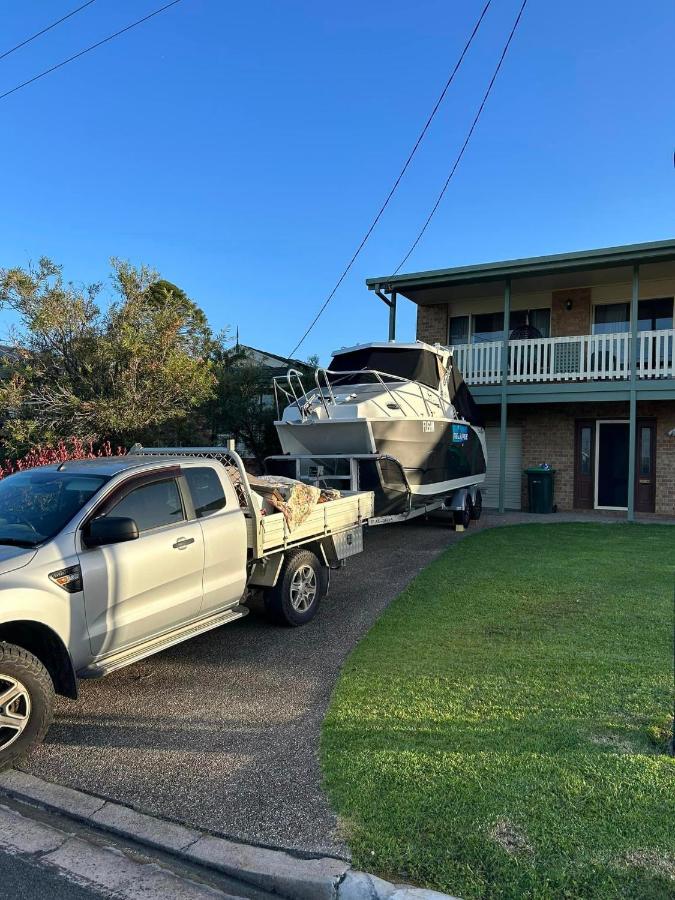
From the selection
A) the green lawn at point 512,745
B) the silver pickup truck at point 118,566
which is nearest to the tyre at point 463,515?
the green lawn at point 512,745

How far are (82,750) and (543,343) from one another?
14.1 m

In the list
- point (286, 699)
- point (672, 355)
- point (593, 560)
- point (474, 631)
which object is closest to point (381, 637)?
point (474, 631)

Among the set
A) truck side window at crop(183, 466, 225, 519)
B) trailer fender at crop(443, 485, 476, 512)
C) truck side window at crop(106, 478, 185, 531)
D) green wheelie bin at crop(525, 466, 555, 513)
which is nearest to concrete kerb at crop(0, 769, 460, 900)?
truck side window at crop(106, 478, 185, 531)

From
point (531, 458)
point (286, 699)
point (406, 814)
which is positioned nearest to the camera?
point (406, 814)

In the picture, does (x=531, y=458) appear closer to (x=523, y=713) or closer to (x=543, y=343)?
(x=543, y=343)

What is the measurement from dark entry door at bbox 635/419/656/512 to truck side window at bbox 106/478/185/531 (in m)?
13.5

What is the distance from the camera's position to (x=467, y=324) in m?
18.1

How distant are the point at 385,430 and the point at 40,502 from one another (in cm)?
574

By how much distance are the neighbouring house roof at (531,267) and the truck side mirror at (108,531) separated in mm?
12862

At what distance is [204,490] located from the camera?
5.50 m

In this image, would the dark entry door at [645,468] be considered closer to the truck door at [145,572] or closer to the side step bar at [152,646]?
the side step bar at [152,646]

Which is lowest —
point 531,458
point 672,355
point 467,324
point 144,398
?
point 531,458

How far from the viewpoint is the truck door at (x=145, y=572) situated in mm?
4273

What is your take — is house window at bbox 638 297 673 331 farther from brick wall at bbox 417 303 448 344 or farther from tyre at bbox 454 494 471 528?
tyre at bbox 454 494 471 528
